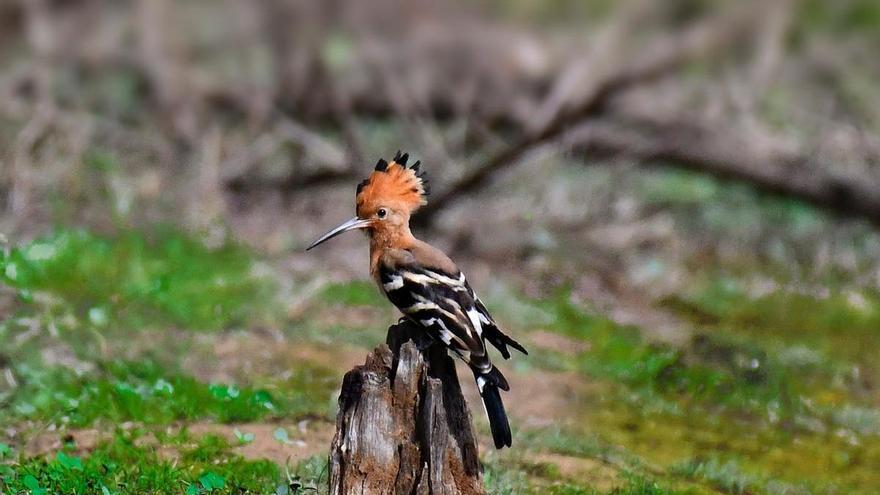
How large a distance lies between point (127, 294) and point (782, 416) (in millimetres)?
4129

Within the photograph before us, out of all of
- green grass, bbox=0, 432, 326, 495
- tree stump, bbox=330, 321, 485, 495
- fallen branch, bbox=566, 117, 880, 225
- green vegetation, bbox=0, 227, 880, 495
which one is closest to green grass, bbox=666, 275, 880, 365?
green vegetation, bbox=0, 227, 880, 495

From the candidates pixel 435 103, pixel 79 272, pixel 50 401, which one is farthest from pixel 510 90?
pixel 50 401

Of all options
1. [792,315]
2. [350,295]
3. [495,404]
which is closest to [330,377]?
[350,295]

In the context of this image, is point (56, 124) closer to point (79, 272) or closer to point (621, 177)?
point (79, 272)

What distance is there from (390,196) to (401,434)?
4.05 feet

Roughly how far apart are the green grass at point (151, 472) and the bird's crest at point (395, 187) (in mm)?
1136

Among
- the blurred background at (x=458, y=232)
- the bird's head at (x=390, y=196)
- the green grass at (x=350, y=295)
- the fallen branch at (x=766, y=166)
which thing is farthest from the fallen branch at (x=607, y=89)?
the bird's head at (x=390, y=196)

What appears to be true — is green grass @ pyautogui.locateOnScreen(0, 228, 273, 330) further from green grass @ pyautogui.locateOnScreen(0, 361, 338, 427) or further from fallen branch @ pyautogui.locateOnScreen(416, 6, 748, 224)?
fallen branch @ pyautogui.locateOnScreen(416, 6, 748, 224)

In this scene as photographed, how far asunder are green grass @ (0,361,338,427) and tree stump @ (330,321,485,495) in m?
1.51

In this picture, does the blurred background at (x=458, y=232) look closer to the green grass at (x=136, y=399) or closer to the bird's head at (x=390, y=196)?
the green grass at (x=136, y=399)

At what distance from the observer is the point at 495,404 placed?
15.3 feet

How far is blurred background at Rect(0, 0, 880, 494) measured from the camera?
20.5 feet

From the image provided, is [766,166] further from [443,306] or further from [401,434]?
[401,434]

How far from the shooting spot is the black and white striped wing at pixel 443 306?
189 inches
